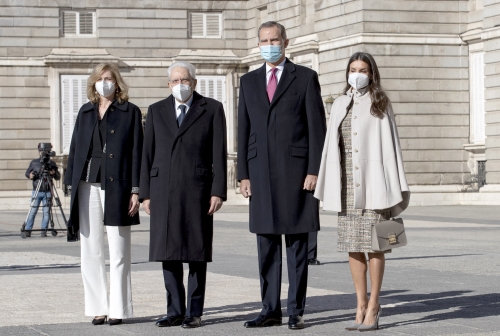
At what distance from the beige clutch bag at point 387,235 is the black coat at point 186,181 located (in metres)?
1.17

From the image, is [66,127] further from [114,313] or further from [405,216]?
[114,313]

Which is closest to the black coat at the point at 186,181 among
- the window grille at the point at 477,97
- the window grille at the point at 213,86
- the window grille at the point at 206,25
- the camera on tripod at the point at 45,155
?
the camera on tripod at the point at 45,155

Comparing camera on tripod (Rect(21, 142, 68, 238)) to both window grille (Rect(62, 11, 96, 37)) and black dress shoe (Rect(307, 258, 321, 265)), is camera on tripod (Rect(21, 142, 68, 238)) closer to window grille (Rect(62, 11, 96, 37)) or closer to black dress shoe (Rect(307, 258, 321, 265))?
black dress shoe (Rect(307, 258, 321, 265))

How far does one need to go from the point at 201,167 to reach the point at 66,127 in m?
33.5

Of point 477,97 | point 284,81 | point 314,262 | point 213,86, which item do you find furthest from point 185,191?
point 213,86

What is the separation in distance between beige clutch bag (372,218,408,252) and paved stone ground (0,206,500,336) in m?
0.59

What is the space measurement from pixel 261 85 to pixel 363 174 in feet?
3.42

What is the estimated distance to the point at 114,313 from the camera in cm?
943

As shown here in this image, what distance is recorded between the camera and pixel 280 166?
9.30m

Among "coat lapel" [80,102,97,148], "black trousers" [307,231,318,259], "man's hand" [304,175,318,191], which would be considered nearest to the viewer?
"man's hand" [304,175,318,191]

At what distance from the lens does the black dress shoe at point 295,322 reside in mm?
9008

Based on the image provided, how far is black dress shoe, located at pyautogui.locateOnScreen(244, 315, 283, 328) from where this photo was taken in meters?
9.12

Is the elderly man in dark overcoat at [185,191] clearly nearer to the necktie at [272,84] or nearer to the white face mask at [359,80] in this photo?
the necktie at [272,84]

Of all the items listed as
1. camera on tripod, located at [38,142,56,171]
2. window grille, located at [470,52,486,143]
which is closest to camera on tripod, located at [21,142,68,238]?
camera on tripod, located at [38,142,56,171]
